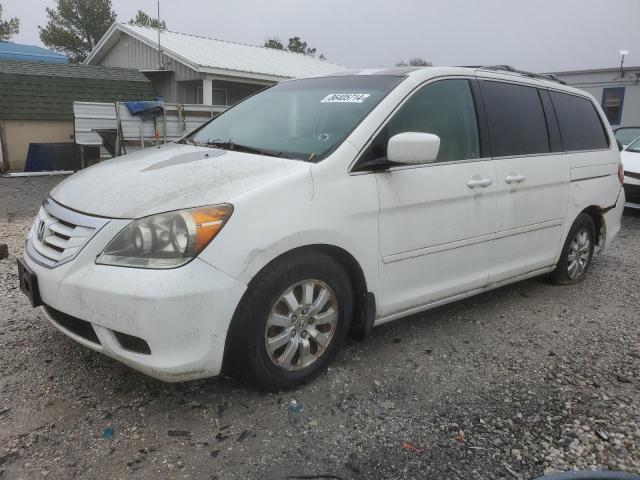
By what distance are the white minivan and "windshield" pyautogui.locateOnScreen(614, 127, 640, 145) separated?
341 inches

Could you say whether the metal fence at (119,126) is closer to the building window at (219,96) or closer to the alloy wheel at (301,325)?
the building window at (219,96)

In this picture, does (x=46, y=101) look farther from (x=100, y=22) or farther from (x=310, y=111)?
(x=100, y=22)

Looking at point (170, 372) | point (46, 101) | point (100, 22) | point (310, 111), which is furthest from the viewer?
point (100, 22)

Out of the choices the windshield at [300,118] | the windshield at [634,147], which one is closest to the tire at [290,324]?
the windshield at [300,118]

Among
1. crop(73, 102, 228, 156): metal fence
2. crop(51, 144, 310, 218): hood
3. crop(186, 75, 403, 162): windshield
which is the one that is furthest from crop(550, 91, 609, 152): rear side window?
crop(73, 102, 228, 156): metal fence

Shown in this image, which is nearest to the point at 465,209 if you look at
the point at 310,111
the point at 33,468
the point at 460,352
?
the point at 460,352

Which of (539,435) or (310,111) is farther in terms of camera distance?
(310,111)

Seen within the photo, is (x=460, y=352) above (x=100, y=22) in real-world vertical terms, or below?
below

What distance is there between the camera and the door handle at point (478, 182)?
11.2 ft

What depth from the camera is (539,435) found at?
2.54m

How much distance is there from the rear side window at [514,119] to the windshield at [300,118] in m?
0.88

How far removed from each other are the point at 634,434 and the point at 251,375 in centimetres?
189

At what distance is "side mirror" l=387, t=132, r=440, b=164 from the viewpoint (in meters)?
2.83

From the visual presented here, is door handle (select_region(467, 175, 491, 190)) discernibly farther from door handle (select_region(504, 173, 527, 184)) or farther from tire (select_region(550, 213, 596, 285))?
tire (select_region(550, 213, 596, 285))
